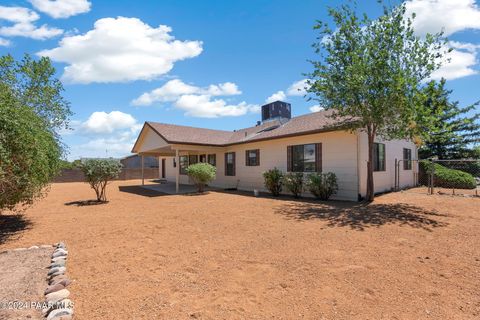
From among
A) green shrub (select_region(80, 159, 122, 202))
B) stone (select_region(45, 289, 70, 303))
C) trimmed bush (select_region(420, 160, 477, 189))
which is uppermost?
green shrub (select_region(80, 159, 122, 202))

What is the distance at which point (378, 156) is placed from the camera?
1248cm

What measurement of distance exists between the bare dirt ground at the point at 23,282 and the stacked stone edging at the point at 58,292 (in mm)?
75

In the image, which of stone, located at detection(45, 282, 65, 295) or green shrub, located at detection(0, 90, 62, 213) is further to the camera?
green shrub, located at detection(0, 90, 62, 213)

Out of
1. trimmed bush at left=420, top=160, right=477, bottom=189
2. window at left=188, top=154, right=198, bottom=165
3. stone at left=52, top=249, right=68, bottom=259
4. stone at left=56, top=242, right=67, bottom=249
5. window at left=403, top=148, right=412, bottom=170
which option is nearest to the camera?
stone at left=52, top=249, right=68, bottom=259

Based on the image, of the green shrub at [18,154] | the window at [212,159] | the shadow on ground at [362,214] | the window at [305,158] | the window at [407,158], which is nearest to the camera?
the green shrub at [18,154]

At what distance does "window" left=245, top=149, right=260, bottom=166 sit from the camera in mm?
15441

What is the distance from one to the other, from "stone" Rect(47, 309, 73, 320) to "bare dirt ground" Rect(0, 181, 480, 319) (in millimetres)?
149

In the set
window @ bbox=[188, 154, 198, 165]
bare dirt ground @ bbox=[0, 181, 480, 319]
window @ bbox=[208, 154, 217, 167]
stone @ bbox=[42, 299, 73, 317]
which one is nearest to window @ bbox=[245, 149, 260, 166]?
window @ bbox=[208, 154, 217, 167]

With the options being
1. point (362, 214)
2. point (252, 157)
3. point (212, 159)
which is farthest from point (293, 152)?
point (212, 159)

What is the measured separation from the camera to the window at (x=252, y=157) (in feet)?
50.7

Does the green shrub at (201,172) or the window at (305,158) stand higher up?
the window at (305,158)

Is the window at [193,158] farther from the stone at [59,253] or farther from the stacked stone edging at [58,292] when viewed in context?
the stacked stone edging at [58,292]

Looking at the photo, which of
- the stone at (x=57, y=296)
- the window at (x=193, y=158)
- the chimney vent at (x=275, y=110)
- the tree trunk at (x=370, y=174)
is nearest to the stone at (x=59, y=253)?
the stone at (x=57, y=296)

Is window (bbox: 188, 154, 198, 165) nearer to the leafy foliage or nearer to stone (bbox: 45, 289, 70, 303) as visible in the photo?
the leafy foliage
